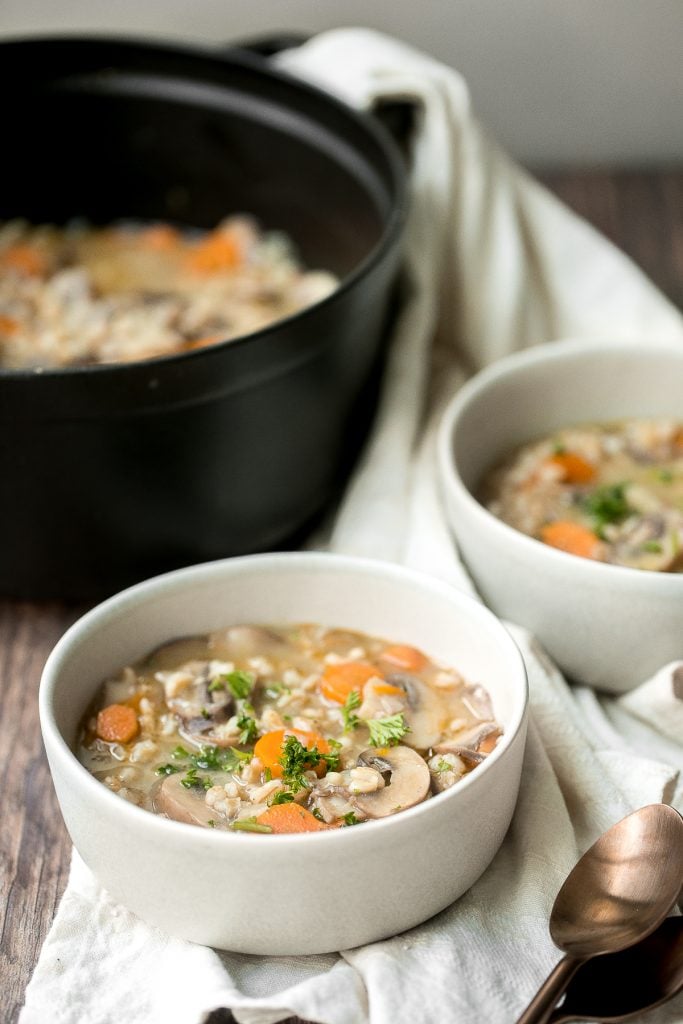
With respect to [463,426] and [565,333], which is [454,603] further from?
[565,333]

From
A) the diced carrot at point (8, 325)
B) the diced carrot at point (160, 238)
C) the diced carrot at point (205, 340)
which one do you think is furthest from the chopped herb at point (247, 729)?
the diced carrot at point (160, 238)

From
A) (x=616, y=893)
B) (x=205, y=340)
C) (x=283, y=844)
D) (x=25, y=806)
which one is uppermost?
(x=283, y=844)

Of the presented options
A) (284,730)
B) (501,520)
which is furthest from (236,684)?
(501,520)

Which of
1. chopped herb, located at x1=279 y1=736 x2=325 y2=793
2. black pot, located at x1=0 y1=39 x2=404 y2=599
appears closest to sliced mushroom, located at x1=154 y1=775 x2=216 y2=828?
chopped herb, located at x1=279 y1=736 x2=325 y2=793

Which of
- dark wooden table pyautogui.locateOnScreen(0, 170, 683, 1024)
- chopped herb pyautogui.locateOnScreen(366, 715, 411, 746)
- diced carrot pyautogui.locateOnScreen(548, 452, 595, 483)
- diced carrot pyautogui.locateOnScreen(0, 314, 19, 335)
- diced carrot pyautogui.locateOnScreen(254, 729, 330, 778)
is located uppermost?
chopped herb pyautogui.locateOnScreen(366, 715, 411, 746)

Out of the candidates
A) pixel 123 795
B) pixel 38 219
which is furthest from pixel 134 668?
pixel 38 219

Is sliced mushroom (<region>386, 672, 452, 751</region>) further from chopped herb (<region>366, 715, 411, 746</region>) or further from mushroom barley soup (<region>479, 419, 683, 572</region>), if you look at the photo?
mushroom barley soup (<region>479, 419, 683, 572</region>)

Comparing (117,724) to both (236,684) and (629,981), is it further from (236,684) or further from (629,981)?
(629,981)
